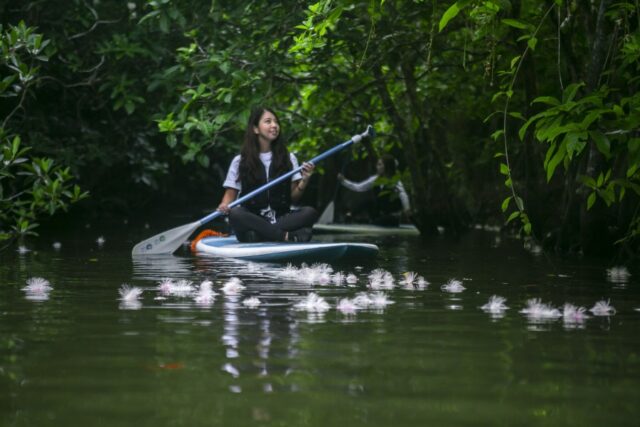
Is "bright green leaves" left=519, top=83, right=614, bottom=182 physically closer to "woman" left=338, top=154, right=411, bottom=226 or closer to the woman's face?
the woman's face

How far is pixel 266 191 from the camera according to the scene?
1309cm

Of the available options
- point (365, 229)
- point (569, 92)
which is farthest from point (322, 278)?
point (365, 229)

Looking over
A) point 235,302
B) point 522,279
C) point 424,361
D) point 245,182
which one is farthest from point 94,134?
point 424,361

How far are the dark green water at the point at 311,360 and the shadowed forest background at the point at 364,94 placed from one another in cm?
153

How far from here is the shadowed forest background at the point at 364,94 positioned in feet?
34.7

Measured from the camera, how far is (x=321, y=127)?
17.3 metres

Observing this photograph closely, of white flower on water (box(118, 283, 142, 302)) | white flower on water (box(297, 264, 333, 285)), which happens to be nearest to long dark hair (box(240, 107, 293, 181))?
white flower on water (box(297, 264, 333, 285))

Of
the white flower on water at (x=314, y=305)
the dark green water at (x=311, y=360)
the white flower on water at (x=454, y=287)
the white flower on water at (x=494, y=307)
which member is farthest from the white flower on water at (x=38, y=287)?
the white flower on water at (x=494, y=307)

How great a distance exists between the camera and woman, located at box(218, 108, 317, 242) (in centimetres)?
1271

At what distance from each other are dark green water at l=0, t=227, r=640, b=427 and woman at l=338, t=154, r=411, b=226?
10.2m

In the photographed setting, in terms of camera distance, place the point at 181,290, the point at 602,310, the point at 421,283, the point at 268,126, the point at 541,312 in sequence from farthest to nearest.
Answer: the point at 268,126 → the point at 421,283 → the point at 181,290 → the point at 602,310 → the point at 541,312

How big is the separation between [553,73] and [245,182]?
382 cm

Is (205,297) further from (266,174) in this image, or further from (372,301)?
(266,174)

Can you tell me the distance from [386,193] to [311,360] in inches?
627
